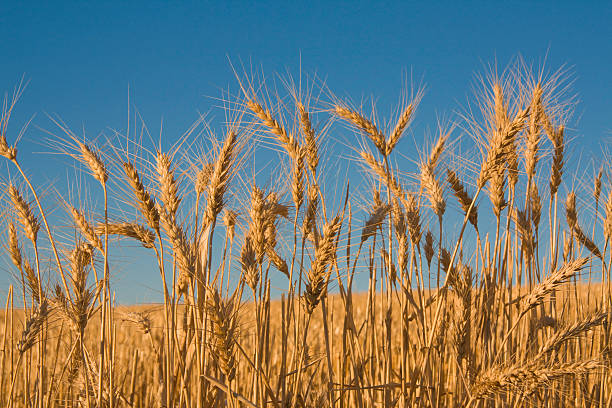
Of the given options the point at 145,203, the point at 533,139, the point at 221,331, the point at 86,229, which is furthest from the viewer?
the point at 533,139

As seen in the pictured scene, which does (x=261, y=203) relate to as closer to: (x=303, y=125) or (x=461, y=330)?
(x=303, y=125)

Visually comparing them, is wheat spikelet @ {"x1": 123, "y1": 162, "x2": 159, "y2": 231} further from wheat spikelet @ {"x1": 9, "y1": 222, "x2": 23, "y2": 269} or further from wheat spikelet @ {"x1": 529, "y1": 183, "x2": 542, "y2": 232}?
wheat spikelet @ {"x1": 529, "y1": 183, "x2": 542, "y2": 232}

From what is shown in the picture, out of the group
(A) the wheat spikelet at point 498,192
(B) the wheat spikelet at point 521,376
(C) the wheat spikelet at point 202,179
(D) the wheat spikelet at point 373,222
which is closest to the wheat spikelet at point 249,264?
(C) the wheat spikelet at point 202,179

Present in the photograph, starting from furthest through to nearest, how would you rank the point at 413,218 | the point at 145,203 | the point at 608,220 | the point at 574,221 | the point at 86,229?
the point at 574,221
the point at 608,220
the point at 413,218
the point at 86,229
the point at 145,203

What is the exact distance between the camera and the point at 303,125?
2461 mm

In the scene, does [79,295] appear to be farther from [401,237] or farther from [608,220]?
[608,220]

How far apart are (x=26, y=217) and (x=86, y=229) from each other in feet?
1.35

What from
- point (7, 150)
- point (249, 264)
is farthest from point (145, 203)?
point (7, 150)

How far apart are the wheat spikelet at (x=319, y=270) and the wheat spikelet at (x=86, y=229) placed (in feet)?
3.58

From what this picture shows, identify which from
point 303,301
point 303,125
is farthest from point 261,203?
point 303,125

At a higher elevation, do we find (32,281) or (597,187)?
(597,187)

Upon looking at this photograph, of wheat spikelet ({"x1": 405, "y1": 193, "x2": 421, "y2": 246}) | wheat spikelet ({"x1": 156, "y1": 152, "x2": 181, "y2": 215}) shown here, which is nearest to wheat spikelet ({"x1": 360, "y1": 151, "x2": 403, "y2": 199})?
wheat spikelet ({"x1": 405, "y1": 193, "x2": 421, "y2": 246})

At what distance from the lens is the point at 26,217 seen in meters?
2.59

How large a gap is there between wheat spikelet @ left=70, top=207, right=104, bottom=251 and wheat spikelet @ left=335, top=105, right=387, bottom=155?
4.63 feet
